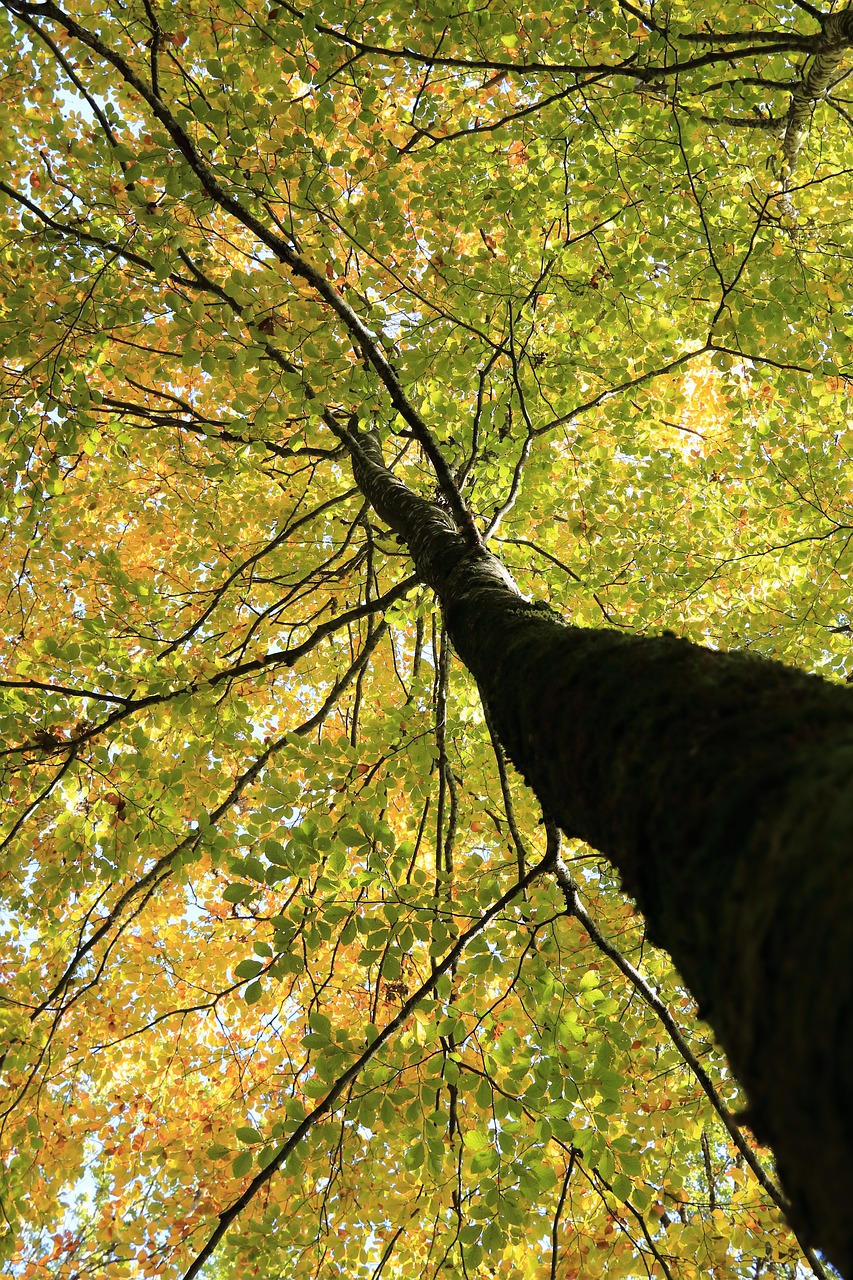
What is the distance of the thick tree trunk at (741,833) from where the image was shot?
51cm

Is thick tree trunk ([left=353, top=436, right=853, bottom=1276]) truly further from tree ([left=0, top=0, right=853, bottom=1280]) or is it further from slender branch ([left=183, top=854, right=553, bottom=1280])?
slender branch ([left=183, top=854, right=553, bottom=1280])

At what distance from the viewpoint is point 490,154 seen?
443cm

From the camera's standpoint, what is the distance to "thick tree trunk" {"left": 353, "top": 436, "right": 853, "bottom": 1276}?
0.51 meters

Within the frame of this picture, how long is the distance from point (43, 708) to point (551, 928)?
253 cm

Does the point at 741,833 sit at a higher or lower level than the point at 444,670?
lower

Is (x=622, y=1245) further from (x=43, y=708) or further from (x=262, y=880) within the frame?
(x=43, y=708)

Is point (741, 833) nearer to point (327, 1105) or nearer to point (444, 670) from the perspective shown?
point (327, 1105)

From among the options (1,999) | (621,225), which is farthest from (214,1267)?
(621,225)

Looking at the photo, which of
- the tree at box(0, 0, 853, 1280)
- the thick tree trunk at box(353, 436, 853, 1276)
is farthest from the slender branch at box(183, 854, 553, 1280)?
the thick tree trunk at box(353, 436, 853, 1276)

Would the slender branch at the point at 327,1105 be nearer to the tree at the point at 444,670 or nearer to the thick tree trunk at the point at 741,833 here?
the tree at the point at 444,670

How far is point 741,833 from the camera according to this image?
0.69 metres

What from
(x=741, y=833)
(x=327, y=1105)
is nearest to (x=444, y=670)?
(x=327, y=1105)

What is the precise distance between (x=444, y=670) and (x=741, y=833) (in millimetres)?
3100

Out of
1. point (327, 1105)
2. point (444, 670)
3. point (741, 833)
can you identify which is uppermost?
point (444, 670)
